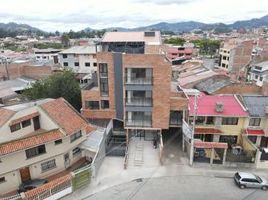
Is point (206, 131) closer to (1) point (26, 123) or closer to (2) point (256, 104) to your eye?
(2) point (256, 104)

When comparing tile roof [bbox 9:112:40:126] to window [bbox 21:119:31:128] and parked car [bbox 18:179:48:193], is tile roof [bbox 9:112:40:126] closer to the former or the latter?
window [bbox 21:119:31:128]

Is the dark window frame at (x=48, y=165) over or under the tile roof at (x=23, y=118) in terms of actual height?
under

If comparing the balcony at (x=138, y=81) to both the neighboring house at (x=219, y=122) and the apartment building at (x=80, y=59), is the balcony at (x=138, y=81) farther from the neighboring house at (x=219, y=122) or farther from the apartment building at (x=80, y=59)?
the apartment building at (x=80, y=59)

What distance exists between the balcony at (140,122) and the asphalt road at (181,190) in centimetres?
798

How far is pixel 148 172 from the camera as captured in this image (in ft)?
89.5

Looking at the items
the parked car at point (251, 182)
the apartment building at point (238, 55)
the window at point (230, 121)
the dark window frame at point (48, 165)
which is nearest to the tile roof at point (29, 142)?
the dark window frame at point (48, 165)

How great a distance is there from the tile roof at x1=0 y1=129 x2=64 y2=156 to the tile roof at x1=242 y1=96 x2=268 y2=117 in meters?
23.4

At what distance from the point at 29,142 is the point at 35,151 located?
1638 millimetres

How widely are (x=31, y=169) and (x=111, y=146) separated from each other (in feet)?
35.6

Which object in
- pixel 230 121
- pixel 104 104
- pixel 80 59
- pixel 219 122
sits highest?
pixel 80 59

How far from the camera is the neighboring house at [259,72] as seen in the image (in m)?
57.1

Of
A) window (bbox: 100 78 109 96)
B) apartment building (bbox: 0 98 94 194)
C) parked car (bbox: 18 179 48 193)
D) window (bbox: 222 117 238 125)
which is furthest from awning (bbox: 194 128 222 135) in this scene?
parked car (bbox: 18 179 48 193)

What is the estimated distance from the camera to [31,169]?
25.2 meters

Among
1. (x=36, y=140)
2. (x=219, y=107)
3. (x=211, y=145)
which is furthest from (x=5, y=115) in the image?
(x=219, y=107)
